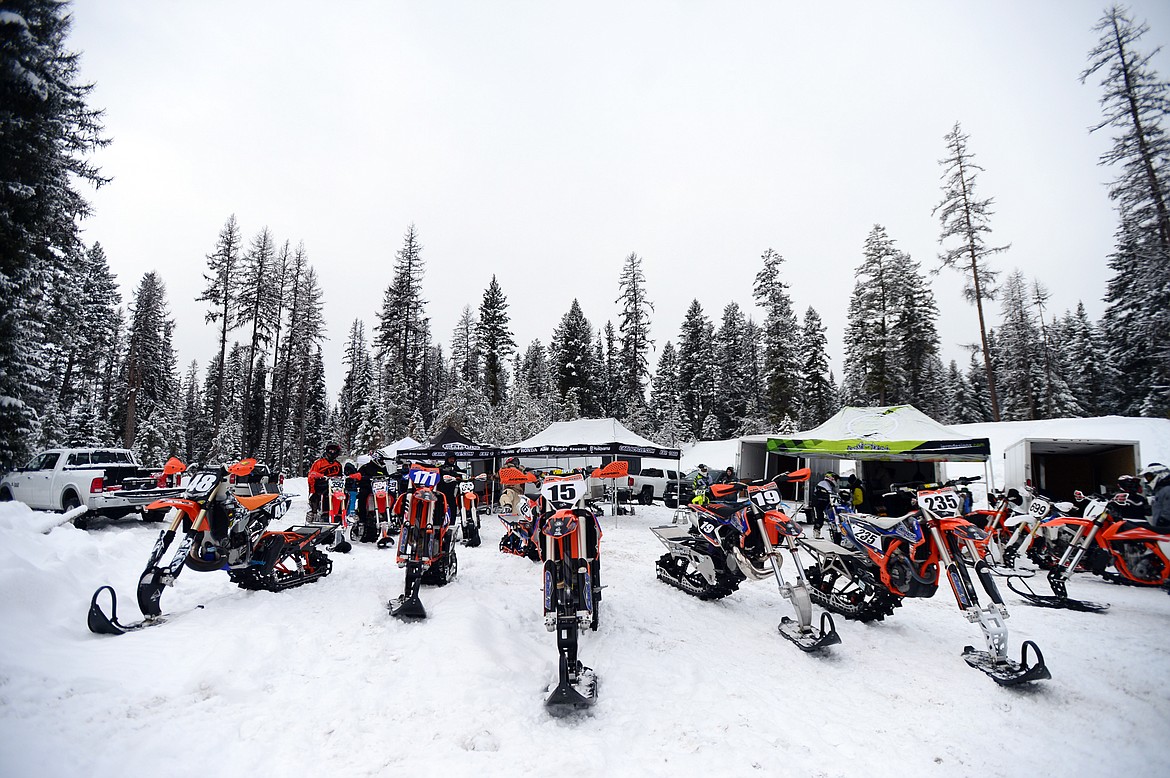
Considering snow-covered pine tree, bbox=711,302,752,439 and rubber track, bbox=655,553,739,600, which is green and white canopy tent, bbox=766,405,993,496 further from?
snow-covered pine tree, bbox=711,302,752,439

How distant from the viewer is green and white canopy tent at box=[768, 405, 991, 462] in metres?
13.5

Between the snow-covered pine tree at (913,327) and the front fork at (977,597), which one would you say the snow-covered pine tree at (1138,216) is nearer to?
the front fork at (977,597)

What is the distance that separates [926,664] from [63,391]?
1471 inches

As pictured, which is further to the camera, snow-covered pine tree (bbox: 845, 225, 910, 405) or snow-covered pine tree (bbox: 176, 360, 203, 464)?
snow-covered pine tree (bbox: 176, 360, 203, 464)

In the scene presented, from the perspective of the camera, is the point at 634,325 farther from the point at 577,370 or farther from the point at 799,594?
the point at 799,594

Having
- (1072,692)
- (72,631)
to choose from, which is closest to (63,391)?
(72,631)

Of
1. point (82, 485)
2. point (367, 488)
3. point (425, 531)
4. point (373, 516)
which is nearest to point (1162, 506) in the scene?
point (425, 531)

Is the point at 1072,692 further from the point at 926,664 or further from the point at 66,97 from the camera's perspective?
the point at 66,97

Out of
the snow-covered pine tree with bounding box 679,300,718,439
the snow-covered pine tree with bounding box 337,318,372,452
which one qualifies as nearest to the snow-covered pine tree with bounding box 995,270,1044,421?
the snow-covered pine tree with bounding box 679,300,718,439

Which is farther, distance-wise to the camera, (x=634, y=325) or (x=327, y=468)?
(x=634, y=325)

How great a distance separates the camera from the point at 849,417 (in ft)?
55.6

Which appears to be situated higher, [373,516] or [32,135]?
[32,135]

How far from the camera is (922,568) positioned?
17.3 ft

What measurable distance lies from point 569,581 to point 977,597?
12.3ft
